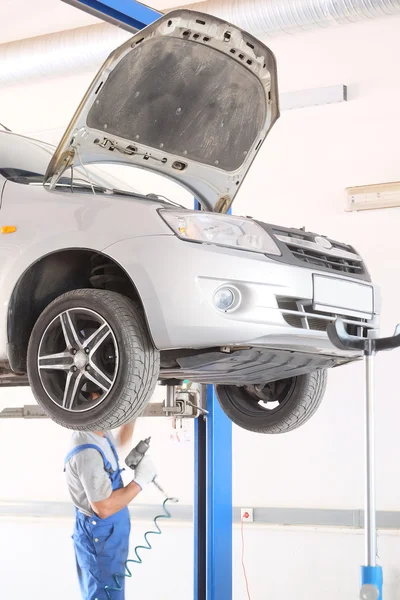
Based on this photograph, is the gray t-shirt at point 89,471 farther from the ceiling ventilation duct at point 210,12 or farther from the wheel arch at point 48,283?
the ceiling ventilation duct at point 210,12

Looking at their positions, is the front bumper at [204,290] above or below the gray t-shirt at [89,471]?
above

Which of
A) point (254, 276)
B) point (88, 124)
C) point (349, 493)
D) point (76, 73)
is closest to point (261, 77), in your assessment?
point (88, 124)

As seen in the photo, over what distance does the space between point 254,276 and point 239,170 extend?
1163 millimetres

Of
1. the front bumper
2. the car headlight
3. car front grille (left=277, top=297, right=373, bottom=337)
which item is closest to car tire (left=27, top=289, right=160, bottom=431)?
the front bumper

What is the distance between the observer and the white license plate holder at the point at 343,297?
3.13m

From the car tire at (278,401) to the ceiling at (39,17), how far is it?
446cm

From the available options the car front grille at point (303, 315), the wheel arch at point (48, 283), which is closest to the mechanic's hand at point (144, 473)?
the wheel arch at point (48, 283)

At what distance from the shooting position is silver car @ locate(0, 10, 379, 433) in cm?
296

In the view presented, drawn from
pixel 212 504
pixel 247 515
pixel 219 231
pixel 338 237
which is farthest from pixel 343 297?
A: pixel 247 515

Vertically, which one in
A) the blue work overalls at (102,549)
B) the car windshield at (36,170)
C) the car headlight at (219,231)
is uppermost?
the car windshield at (36,170)

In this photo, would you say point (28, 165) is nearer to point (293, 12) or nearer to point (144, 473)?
point (144, 473)

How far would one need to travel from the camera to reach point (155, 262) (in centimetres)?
295

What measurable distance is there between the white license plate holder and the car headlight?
222 millimetres

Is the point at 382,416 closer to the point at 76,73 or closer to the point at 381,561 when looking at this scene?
the point at 381,561
